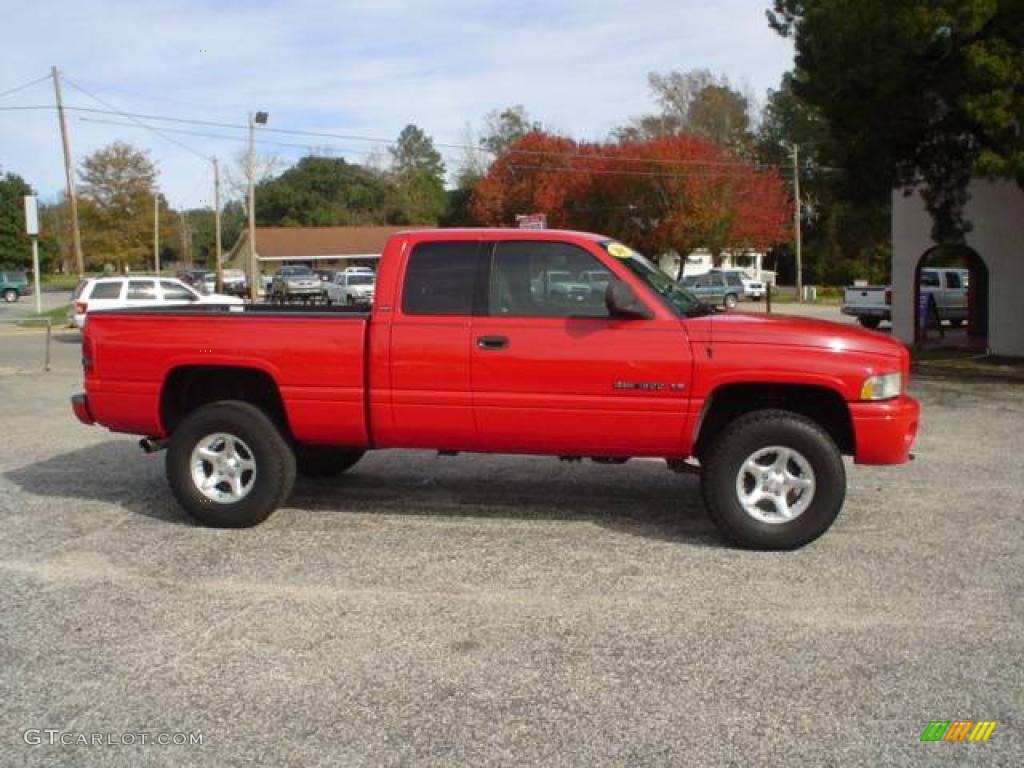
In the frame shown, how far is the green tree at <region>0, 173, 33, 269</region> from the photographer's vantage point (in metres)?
88.3

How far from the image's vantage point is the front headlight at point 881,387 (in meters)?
5.91

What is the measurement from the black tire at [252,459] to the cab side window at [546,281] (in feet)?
5.63

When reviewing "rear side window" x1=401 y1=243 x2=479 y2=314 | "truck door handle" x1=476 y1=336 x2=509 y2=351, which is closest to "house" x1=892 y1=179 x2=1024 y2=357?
"rear side window" x1=401 y1=243 x2=479 y2=314

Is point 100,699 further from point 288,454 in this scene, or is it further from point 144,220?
point 144,220

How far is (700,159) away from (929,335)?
31.4 m

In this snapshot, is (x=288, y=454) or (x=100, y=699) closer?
(x=100, y=699)

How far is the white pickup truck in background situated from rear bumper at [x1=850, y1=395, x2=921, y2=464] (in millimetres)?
23073

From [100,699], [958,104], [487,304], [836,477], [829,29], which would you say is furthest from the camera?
[829,29]

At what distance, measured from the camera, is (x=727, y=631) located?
15.8 feet

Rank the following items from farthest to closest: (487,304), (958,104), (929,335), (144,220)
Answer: (144,220)
(929,335)
(958,104)
(487,304)

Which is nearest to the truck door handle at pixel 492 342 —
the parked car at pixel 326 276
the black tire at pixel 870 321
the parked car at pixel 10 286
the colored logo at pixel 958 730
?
the colored logo at pixel 958 730

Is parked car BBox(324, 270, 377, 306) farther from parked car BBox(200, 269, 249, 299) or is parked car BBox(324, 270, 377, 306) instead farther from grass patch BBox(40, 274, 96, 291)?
grass patch BBox(40, 274, 96, 291)

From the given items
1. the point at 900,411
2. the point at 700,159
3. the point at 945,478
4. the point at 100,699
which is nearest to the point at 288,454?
the point at 100,699

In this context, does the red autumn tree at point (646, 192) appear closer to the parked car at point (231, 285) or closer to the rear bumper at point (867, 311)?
the parked car at point (231, 285)
